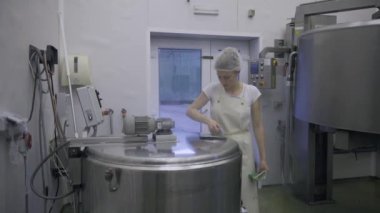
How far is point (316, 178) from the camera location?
3.31 m

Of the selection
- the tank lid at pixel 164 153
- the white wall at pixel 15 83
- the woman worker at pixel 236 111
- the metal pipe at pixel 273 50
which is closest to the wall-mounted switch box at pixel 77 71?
the white wall at pixel 15 83

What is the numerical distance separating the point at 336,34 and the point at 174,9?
1.65 meters

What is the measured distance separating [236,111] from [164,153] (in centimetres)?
86

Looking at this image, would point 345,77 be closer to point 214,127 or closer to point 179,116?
point 214,127

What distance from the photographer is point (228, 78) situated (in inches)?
81.5

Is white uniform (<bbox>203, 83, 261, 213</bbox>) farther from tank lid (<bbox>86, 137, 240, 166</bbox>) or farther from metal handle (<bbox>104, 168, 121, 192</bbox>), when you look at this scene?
metal handle (<bbox>104, 168, 121, 192</bbox>)

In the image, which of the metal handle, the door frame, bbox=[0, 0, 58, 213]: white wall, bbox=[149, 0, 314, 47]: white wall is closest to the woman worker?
the metal handle

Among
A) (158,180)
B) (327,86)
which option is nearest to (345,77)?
(327,86)

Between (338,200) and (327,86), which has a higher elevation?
(327,86)

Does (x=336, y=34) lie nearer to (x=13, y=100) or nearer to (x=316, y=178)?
(x=316, y=178)

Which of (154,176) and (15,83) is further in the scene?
(15,83)

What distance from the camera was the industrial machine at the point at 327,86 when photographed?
1.99m

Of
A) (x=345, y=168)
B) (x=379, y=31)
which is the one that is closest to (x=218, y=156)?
(x=379, y=31)

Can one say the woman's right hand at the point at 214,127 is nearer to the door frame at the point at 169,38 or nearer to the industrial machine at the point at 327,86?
the industrial machine at the point at 327,86
